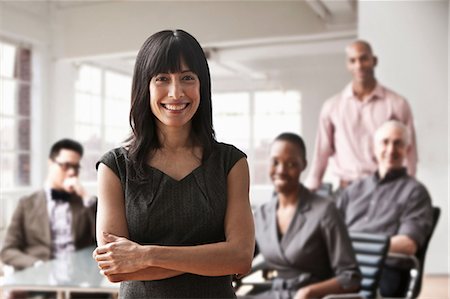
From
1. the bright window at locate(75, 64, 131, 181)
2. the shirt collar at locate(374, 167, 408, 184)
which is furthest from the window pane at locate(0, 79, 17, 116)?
the shirt collar at locate(374, 167, 408, 184)

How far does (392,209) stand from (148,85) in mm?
1855

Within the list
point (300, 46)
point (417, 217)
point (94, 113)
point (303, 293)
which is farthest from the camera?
point (300, 46)

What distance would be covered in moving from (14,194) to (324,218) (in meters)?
2.22

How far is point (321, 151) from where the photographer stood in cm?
310

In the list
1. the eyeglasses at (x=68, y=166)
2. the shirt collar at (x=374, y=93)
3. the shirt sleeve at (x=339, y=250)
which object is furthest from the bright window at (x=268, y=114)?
the shirt sleeve at (x=339, y=250)

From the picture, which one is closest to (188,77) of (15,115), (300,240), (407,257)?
(300,240)

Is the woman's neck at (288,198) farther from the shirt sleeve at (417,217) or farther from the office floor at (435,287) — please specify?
the office floor at (435,287)

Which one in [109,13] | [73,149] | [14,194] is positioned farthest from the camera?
[14,194]

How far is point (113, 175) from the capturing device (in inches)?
22.5

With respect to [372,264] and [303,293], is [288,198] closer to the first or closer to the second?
[303,293]

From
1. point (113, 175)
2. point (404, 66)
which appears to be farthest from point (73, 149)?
point (404, 66)

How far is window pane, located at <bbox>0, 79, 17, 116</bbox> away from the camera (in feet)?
12.1

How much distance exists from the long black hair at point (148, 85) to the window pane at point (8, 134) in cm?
327

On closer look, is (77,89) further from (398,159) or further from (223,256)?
(223,256)
